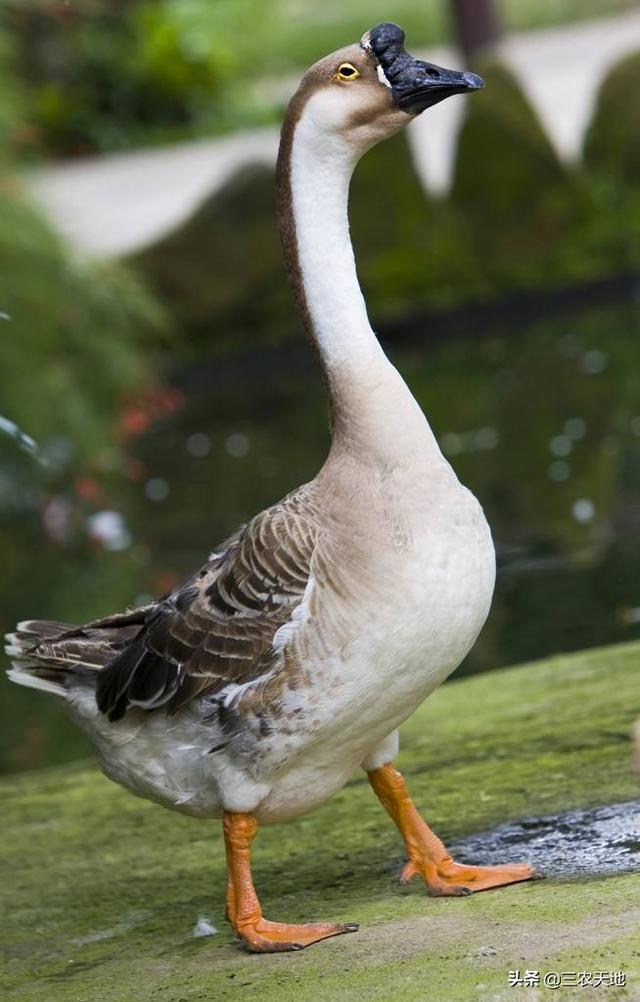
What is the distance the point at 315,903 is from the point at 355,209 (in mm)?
10874

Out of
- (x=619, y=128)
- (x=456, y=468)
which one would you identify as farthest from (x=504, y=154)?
(x=456, y=468)

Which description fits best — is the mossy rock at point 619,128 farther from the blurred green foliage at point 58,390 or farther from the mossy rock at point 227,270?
the blurred green foliage at point 58,390

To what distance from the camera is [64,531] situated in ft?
35.1

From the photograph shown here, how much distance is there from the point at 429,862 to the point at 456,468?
629 cm

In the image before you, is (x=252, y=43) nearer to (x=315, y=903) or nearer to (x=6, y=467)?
(x=6, y=467)

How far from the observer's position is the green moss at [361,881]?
3.28 meters

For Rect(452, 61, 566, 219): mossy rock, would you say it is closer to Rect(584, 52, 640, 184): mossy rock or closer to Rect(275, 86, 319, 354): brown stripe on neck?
Rect(584, 52, 640, 184): mossy rock

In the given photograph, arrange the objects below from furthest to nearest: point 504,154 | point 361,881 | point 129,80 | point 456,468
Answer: point 129,80
point 504,154
point 456,468
point 361,881

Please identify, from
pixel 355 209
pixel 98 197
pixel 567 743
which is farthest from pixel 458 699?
pixel 98 197

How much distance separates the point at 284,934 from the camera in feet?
11.8

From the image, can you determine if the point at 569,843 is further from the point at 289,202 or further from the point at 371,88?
the point at 371,88

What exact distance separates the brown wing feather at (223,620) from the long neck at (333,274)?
0.27 meters

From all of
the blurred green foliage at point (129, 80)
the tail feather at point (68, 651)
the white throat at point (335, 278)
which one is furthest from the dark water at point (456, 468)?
the blurred green foliage at point (129, 80)

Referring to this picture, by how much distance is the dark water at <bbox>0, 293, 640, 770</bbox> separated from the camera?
24.9 feet
